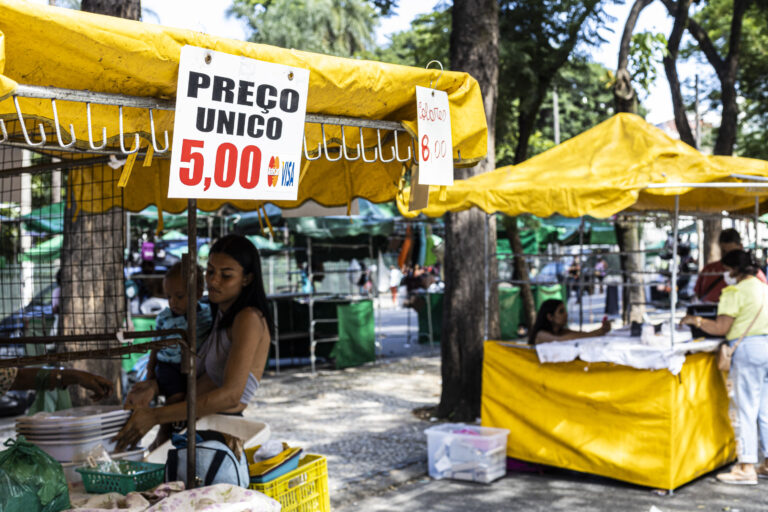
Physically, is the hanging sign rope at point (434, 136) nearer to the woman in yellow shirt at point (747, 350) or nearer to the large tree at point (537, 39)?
the woman in yellow shirt at point (747, 350)

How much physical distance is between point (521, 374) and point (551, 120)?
3417 centimetres

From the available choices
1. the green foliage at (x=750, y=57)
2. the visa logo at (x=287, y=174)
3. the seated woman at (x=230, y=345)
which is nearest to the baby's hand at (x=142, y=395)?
the seated woman at (x=230, y=345)

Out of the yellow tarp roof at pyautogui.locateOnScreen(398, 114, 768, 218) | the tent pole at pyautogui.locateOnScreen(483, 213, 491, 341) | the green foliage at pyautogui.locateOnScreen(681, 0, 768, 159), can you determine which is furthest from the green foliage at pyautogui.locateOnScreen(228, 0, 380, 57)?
the yellow tarp roof at pyautogui.locateOnScreen(398, 114, 768, 218)

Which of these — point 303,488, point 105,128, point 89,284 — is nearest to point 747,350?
point 303,488

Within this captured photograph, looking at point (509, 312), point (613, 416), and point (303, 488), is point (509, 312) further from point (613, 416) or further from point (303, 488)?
point (303, 488)

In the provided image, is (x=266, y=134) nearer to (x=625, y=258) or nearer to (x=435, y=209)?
(x=435, y=209)

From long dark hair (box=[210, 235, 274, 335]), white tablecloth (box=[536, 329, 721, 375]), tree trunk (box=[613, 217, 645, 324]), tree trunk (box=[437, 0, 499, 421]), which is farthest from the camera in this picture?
tree trunk (box=[613, 217, 645, 324])

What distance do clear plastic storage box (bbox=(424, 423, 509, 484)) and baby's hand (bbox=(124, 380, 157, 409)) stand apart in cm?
332

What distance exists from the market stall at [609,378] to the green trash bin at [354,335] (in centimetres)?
618

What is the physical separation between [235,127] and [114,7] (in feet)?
12.9

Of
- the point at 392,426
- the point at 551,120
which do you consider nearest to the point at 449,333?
the point at 392,426

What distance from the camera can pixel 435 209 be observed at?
704 cm

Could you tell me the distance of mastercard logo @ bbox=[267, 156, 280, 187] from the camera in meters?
2.77

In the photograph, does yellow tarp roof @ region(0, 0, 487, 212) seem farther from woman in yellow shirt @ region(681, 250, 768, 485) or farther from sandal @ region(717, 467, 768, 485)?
sandal @ region(717, 467, 768, 485)
